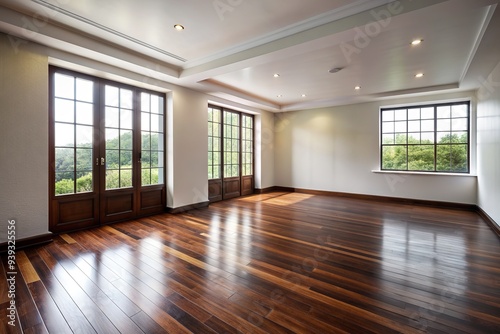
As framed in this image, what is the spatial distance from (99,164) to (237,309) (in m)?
3.52

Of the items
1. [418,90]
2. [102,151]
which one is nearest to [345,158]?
[418,90]

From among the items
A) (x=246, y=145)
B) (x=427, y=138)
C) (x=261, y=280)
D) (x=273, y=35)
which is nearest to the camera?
(x=261, y=280)

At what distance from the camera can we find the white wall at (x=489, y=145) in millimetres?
3777

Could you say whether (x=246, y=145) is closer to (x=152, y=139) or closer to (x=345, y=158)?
(x=345, y=158)

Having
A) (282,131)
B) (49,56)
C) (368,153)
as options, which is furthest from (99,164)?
(368,153)

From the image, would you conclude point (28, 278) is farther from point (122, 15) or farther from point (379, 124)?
point (379, 124)

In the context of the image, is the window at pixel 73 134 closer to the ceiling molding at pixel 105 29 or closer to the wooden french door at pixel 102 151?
the wooden french door at pixel 102 151

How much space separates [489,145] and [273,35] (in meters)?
4.32

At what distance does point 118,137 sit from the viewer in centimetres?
430

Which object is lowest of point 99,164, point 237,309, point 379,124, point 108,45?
point 237,309

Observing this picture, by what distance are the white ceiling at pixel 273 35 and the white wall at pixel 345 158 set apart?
196 centimetres

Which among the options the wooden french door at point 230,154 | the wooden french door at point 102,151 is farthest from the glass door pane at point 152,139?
the wooden french door at point 230,154

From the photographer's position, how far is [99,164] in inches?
159

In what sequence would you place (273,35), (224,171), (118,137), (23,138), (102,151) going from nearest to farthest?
(23,138) → (273,35) → (102,151) → (118,137) → (224,171)
